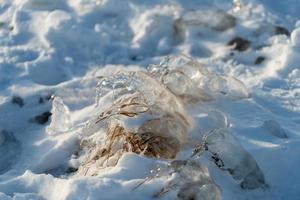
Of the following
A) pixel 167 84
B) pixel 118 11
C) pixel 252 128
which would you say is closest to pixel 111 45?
pixel 118 11

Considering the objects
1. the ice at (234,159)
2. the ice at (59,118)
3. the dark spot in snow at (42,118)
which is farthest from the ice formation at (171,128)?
the dark spot in snow at (42,118)

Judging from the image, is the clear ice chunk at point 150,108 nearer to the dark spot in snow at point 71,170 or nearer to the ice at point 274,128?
the dark spot in snow at point 71,170

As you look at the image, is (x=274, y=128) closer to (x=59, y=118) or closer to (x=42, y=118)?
(x=59, y=118)

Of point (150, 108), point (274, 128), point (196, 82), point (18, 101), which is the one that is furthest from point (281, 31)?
point (18, 101)

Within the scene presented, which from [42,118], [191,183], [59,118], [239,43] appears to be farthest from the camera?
[239,43]

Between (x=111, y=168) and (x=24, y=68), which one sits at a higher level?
(x=111, y=168)

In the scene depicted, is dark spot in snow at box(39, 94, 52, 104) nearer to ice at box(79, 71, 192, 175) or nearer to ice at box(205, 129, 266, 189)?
ice at box(79, 71, 192, 175)

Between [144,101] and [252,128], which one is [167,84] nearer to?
[144,101]
